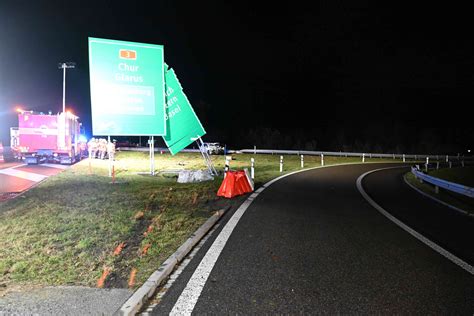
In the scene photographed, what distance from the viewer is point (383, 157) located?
47.0 m

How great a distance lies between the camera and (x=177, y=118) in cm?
1836

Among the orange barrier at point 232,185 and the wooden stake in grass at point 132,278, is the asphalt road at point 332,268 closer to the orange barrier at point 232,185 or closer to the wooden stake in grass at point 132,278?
the wooden stake in grass at point 132,278

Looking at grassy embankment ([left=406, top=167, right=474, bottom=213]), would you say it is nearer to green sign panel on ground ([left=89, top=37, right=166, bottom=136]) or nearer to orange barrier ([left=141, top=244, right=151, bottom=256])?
orange barrier ([left=141, top=244, right=151, bottom=256])

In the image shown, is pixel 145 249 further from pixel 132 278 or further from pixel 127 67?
pixel 127 67

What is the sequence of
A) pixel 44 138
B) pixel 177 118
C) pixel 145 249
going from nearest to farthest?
pixel 145 249, pixel 177 118, pixel 44 138

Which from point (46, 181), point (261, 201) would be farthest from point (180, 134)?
point (261, 201)

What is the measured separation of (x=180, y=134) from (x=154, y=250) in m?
13.0

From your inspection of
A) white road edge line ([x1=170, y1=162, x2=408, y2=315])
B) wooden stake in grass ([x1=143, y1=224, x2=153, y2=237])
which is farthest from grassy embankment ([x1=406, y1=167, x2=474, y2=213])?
wooden stake in grass ([x1=143, y1=224, x2=153, y2=237])

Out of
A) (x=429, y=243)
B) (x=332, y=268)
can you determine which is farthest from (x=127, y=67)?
(x=332, y=268)

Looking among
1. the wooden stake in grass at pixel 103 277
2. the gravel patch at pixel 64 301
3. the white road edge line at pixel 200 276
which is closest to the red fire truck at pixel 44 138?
the white road edge line at pixel 200 276

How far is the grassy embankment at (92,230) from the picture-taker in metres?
5.00

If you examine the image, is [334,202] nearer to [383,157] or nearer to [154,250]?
[154,250]

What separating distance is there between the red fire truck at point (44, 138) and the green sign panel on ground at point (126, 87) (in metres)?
9.82

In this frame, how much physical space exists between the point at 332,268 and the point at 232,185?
6.83 metres
